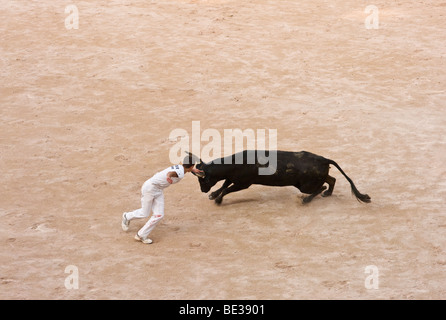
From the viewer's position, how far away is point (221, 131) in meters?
14.6

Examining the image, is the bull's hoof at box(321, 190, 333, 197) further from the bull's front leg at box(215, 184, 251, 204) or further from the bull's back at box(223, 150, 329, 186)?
the bull's front leg at box(215, 184, 251, 204)

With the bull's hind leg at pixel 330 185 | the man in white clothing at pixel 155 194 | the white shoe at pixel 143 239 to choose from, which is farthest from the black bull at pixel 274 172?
the white shoe at pixel 143 239

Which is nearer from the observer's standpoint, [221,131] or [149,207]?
[149,207]

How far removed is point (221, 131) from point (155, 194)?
3.96 metres

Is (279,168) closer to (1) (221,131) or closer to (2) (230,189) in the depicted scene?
(2) (230,189)

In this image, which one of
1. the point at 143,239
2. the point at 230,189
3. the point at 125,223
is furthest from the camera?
the point at 230,189

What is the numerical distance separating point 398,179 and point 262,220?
104 inches

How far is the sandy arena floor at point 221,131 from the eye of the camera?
10023 millimetres

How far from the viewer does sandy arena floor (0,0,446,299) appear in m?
10.0

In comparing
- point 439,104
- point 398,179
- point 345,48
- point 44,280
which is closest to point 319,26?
point 345,48

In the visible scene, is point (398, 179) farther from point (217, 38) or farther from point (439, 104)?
point (217, 38)

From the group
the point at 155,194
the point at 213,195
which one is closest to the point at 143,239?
the point at 155,194

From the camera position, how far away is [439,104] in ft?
50.5

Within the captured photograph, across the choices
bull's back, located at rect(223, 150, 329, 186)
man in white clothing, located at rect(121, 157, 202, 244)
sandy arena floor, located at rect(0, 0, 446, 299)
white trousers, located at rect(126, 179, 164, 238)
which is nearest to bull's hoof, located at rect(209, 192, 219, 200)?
sandy arena floor, located at rect(0, 0, 446, 299)
